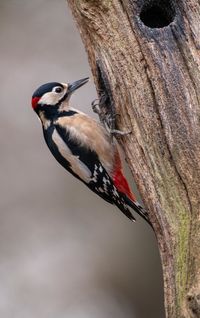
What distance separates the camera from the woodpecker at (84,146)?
4907mm

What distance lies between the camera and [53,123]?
5023 mm

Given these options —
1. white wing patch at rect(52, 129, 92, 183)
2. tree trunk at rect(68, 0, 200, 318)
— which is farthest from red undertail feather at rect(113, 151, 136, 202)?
tree trunk at rect(68, 0, 200, 318)

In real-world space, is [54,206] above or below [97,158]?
below

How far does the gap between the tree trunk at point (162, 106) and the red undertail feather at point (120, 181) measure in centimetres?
74

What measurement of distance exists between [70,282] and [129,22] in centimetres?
367

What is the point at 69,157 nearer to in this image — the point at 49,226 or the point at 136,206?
the point at 136,206

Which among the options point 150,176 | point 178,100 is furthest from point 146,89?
point 150,176

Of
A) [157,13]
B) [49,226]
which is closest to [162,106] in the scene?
[157,13]

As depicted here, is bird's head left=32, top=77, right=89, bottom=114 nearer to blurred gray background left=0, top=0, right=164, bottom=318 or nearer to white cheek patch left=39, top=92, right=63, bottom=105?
white cheek patch left=39, top=92, right=63, bottom=105

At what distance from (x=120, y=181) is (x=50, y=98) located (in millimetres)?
688

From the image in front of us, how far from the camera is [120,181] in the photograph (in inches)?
194

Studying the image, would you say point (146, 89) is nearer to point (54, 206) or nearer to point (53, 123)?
point (53, 123)

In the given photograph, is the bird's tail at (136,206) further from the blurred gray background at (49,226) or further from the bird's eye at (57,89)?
the blurred gray background at (49,226)

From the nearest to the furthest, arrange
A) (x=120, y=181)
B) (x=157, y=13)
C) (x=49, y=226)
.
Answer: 1. (x=157, y=13)
2. (x=120, y=181)
3. (x=49, y=226)
